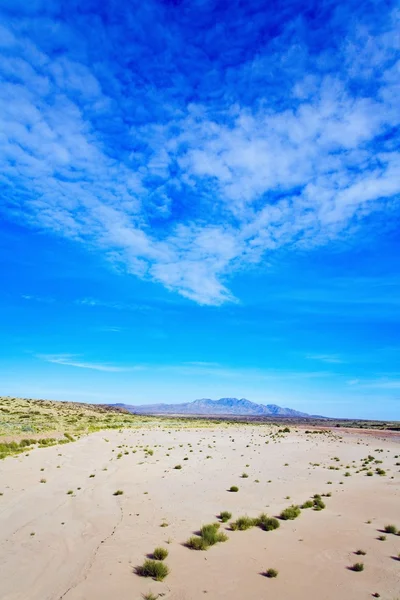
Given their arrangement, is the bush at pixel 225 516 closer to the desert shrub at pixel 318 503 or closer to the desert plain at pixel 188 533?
the desert plain at pixel 188 533

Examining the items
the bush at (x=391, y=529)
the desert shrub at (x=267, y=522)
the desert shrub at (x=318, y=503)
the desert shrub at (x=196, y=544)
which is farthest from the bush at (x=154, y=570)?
the desert shrub at (x=318, y=503)

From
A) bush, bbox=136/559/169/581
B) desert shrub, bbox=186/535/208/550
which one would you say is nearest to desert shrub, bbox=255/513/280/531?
desert shrub, bbox=186/535/208/550

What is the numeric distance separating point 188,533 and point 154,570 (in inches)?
134

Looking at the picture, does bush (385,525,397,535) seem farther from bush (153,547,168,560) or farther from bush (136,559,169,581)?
bush (136,559,169,581)

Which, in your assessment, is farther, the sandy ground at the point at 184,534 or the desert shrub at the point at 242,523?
the desert shrub at the point at 242,523

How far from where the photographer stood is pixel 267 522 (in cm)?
1355

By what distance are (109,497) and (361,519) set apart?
35.6ft

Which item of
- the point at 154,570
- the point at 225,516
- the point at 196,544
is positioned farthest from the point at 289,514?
the point at 154,570

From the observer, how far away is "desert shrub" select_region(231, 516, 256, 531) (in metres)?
13.1

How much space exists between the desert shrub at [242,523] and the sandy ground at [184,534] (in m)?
0.31

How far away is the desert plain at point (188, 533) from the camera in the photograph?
357 inches

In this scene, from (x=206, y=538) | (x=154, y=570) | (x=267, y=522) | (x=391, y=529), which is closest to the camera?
(x=154, y=570)

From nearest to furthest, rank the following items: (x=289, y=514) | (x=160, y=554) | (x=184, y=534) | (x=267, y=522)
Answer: (x=160, y=554) → (x=184, y=534) → (x=267, y=522) → (x=289, y=514)

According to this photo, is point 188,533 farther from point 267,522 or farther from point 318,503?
point 318,503
